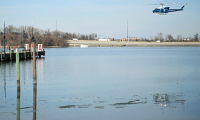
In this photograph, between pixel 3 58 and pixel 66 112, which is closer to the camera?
pixel 66 112

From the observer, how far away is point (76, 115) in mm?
16203

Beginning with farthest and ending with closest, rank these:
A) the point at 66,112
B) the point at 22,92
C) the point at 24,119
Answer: the point at 22,92
the point at 66,112
the point at 24,119

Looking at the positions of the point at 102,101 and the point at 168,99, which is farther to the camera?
the point at 168,99

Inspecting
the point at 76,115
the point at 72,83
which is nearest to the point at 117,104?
the point at 76,115

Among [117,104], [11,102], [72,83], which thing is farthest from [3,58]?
[117,104]

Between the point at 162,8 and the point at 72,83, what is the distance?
52.1m

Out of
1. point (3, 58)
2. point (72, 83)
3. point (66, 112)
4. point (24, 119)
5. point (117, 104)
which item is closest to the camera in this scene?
point (24, 119)

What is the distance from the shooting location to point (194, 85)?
86.8ft

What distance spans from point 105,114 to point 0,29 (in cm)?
15230

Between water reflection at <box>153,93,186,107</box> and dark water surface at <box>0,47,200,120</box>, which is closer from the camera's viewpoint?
dark water surface at <box>0,47,200,120</box>

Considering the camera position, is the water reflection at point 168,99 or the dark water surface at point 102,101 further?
the water reflection at point 168,99

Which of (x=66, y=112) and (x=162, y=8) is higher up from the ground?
(x=162, y=8)

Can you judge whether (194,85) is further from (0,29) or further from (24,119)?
(0,29)

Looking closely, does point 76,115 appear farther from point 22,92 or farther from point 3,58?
point 3,58
